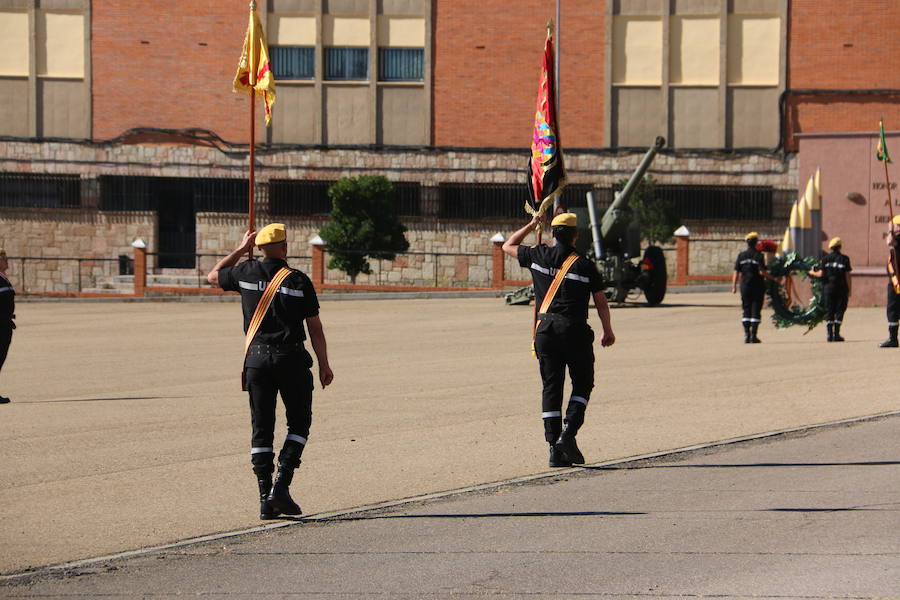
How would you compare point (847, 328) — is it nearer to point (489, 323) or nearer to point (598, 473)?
point (489, 323)

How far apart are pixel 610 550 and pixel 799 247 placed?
22.8 m

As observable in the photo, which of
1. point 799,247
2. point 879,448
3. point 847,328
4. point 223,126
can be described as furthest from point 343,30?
point 879,448

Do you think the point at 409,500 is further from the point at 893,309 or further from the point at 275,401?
the point at 893,309

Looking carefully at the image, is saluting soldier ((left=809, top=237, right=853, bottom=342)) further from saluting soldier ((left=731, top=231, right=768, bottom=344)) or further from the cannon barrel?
the cannon barrel

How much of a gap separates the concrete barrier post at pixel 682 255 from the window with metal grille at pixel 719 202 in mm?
2842

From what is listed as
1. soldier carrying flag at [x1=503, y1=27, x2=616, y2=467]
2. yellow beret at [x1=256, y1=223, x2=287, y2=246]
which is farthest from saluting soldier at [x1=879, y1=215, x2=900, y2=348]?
yellow beret at [x1=256, y1=223, x2=287, y2=246]

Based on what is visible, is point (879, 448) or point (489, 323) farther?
point (489, 323)

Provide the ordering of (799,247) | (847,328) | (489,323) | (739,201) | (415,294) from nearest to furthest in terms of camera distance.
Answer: (847,328) → (489,323) → (799,247) → (415,294) → (739,201)

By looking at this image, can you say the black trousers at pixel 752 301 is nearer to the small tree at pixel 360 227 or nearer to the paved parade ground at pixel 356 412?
the paved parade ground at pixel 356 412

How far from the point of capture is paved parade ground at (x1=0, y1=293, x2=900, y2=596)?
844cm

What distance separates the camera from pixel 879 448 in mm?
10375

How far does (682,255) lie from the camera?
39.8 m

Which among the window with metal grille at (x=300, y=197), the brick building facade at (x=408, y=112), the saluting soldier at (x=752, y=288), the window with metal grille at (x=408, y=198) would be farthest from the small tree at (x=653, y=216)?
the saluting soldier at (x=752, y=288)

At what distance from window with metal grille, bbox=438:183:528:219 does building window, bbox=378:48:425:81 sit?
3.58m
